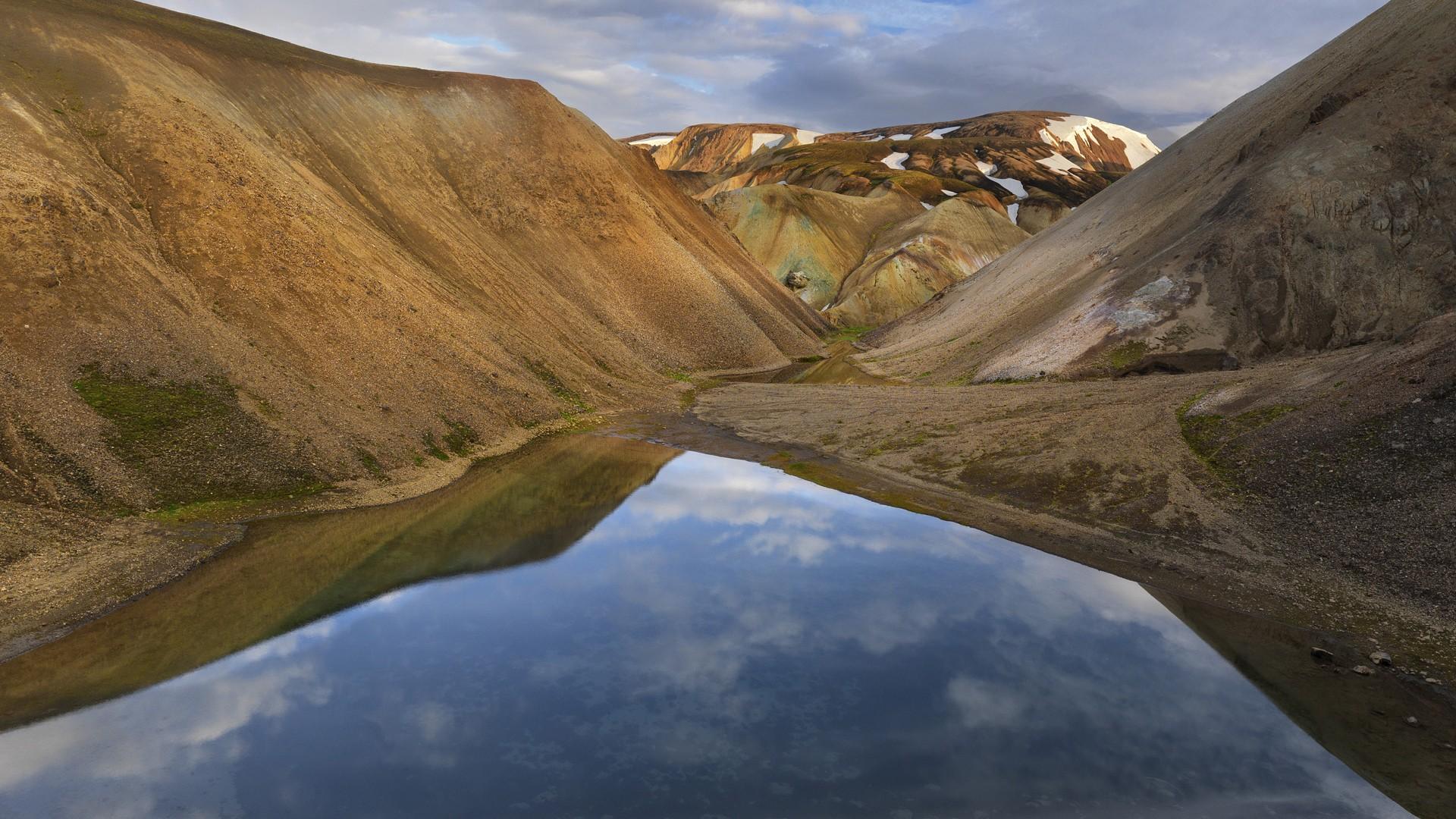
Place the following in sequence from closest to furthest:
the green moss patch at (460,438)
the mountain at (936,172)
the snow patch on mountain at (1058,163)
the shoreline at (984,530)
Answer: the shoreline at (984,530) → the green moss patch at (460,438) → the mountain at (936,172) → the snow patch on mountain at (1058,163)

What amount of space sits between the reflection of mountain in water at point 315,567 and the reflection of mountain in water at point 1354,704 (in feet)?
46.1

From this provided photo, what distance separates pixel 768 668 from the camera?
559 inches

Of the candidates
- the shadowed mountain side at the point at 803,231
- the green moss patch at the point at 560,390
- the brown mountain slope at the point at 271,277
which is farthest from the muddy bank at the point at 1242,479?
the shadowed mountain side at the point at 803,231

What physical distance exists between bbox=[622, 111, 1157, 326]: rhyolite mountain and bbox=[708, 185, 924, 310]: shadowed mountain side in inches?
5.4

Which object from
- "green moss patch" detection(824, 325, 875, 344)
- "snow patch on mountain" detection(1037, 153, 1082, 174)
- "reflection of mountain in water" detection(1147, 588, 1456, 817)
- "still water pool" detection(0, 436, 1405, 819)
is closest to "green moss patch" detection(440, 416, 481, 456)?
"still water pool" detection(0, 436, 1405, 819)

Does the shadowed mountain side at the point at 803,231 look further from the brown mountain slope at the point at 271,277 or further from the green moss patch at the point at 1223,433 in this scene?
the green moss patch at the point at 1223,433

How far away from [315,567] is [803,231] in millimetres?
86509

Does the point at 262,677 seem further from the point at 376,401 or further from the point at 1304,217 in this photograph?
the point at 1304,217

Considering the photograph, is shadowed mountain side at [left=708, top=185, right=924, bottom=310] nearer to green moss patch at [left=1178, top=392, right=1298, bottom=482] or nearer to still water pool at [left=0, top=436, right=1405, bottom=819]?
green moss patch at [left=1178, top=392, right=1298, bottom=482]

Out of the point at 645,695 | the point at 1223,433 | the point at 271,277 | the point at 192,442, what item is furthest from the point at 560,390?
the point at 645,695

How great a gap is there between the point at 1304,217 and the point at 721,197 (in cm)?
7975

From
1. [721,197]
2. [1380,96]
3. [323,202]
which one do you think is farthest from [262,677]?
[721,197]

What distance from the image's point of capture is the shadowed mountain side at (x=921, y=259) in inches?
3536

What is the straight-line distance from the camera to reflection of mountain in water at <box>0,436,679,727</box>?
13.6 m
